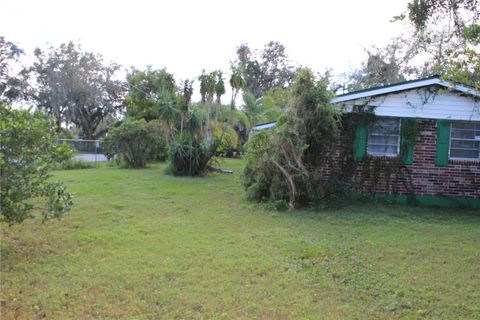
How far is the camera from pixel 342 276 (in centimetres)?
471

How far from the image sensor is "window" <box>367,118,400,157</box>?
997 centimetres

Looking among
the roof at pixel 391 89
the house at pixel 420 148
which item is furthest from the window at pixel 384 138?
the roof at pixel 391 89

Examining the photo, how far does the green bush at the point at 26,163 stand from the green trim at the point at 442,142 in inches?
332

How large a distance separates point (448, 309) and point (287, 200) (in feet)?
16.8

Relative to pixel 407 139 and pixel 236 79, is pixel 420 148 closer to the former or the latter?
pixel 407 139

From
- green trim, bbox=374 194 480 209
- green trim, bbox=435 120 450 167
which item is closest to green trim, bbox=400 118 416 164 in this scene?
green trim, bbox=435 120 450 167

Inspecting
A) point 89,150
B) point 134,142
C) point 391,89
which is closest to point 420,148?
point 391,89

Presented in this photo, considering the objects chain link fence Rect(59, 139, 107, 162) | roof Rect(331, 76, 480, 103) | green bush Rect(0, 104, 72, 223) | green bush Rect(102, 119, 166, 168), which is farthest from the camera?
chain link fence Rect(59, 139, 107, 162)

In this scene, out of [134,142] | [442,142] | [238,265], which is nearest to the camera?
[238,265]

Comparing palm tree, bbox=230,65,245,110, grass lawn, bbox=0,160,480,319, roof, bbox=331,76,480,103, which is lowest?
grass lawn, bbox=0,160,480,319

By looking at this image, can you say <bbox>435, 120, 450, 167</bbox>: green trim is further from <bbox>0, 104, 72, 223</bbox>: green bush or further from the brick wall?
<bbox>0, 104, 72, 223</bbox>: green bush

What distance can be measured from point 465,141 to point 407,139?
1.49 meters

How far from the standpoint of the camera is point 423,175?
9.91 metres

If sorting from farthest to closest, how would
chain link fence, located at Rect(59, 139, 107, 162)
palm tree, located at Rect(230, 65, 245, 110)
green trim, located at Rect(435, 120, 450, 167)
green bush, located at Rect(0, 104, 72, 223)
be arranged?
chain link fence, located at Rect(59, 139, 107, 162) → palm tree, located at Rect(230, 65, 245, 110) → green trim, located at Rect(435, 120, 450, 167) → green bush, located at Rect(0, 104, 72, 223)
